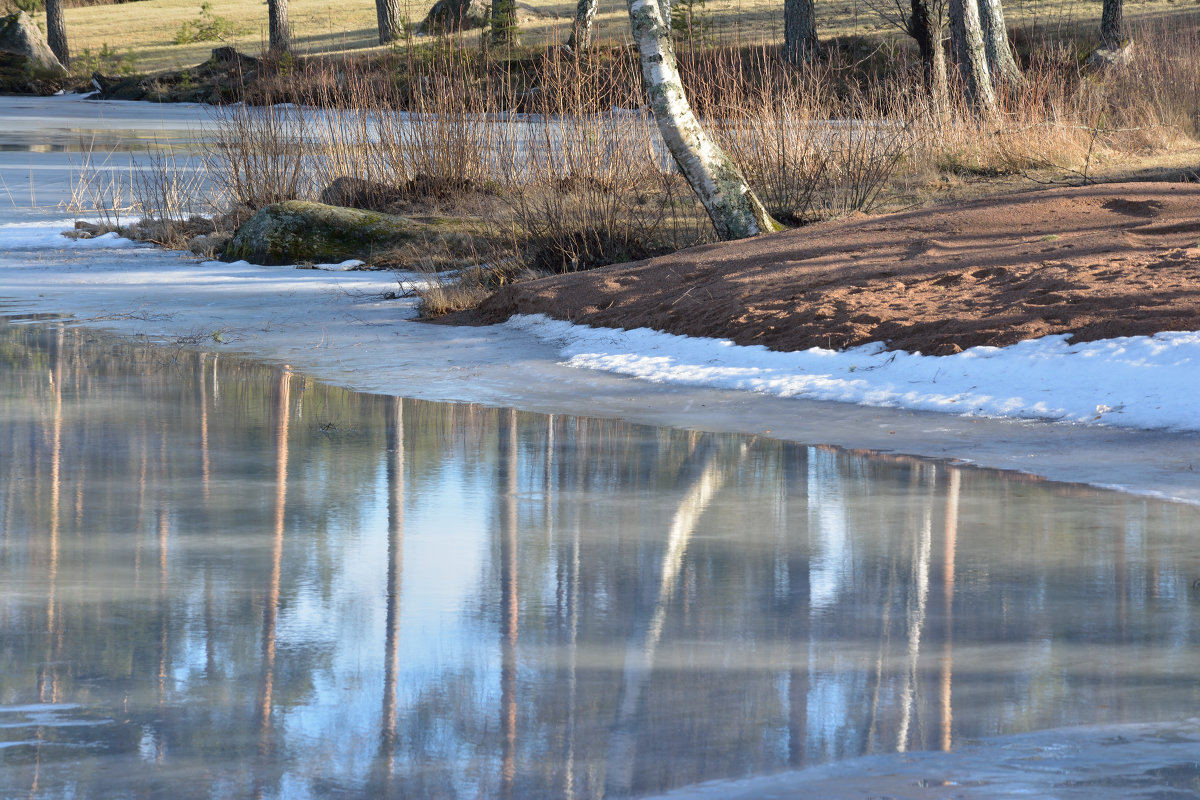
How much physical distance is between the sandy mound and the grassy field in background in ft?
68.2

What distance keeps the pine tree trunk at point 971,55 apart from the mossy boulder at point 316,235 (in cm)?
882

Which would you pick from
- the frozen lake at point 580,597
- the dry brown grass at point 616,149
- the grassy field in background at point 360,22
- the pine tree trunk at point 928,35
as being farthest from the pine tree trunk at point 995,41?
the frozen lake at point 580,597

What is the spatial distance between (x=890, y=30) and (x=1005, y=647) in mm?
34952

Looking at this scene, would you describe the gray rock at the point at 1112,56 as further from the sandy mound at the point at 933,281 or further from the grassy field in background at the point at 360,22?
the sandy mound at the point at 933,281

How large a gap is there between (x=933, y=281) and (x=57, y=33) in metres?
51.1

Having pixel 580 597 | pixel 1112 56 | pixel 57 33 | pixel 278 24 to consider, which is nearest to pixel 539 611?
pixel 580 597

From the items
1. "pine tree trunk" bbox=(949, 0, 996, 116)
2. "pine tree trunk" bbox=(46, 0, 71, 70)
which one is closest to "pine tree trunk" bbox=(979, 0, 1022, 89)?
"pine tree trunk" bbox=(949, 0, 996, 116)

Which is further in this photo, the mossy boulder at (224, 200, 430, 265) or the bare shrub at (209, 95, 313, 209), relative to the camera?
the bare shrub at (209, 95, 313, 209)

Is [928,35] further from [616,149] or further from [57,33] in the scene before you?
[57,33]

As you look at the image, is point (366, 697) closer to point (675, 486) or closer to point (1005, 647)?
point (1005, 647)

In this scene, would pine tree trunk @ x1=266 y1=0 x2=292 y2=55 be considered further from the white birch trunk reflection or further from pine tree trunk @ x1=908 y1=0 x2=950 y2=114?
the white birch trunk reflection

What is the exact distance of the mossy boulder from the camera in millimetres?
15078

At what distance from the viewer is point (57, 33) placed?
176 feet

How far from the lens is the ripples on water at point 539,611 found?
3285 mm
